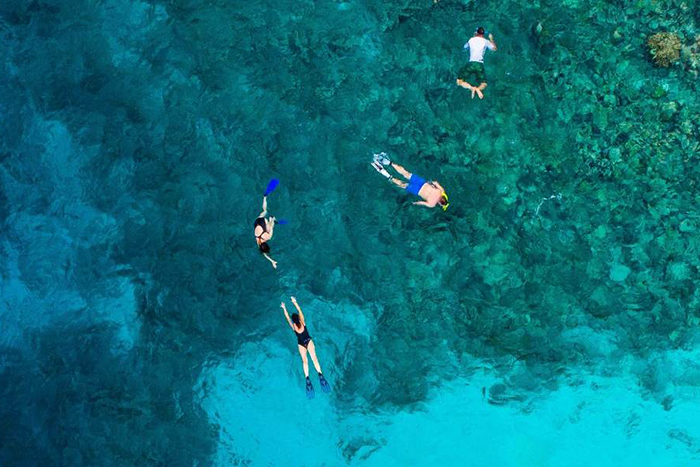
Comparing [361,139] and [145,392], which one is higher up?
[361,139]

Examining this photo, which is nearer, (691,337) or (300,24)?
(691,337)

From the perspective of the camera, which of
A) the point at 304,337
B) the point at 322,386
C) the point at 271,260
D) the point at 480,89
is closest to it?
the point at 304,337

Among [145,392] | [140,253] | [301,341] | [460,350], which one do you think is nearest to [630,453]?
[460,350]

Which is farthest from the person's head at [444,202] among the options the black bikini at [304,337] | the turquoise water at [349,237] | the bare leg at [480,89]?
the black bikini at [304,337]

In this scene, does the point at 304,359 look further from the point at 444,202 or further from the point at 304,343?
the point at 444,202

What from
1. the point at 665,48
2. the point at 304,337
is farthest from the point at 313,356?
the point at 665,48

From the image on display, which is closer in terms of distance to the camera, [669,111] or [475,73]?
[669,111]

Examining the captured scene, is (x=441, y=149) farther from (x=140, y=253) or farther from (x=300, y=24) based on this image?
(x=140, y=253)
